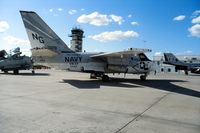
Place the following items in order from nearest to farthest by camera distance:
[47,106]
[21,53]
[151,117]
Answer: [151,117] → [47,106] → [21,53]

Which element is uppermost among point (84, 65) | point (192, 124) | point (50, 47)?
point (50, 47)

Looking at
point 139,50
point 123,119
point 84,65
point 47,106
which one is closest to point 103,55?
point 84,65

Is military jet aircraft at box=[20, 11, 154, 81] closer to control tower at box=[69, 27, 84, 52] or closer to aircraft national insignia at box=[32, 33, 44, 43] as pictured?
aircraft national insignia at box=[32, 33, 44, 43]

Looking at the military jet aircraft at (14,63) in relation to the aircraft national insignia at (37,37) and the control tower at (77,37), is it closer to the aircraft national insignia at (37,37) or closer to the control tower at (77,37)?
the aircraft national insignia at (37,37)

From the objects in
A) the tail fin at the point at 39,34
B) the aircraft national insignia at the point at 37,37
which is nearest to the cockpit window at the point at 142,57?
the tail fin at the point at 39,34

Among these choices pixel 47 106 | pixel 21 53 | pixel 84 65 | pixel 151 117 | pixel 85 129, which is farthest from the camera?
pixel 21 53

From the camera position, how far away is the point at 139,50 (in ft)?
51.0

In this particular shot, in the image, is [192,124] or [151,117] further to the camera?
[151,117]

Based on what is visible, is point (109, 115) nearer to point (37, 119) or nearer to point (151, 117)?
point (151, 117)

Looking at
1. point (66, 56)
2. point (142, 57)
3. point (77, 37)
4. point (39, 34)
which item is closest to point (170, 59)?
point (142, 57)

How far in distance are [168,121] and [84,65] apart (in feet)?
44.6

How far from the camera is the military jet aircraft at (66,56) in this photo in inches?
680

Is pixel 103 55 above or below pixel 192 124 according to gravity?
above

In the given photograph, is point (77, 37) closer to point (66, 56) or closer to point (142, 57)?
point (142, 57)
